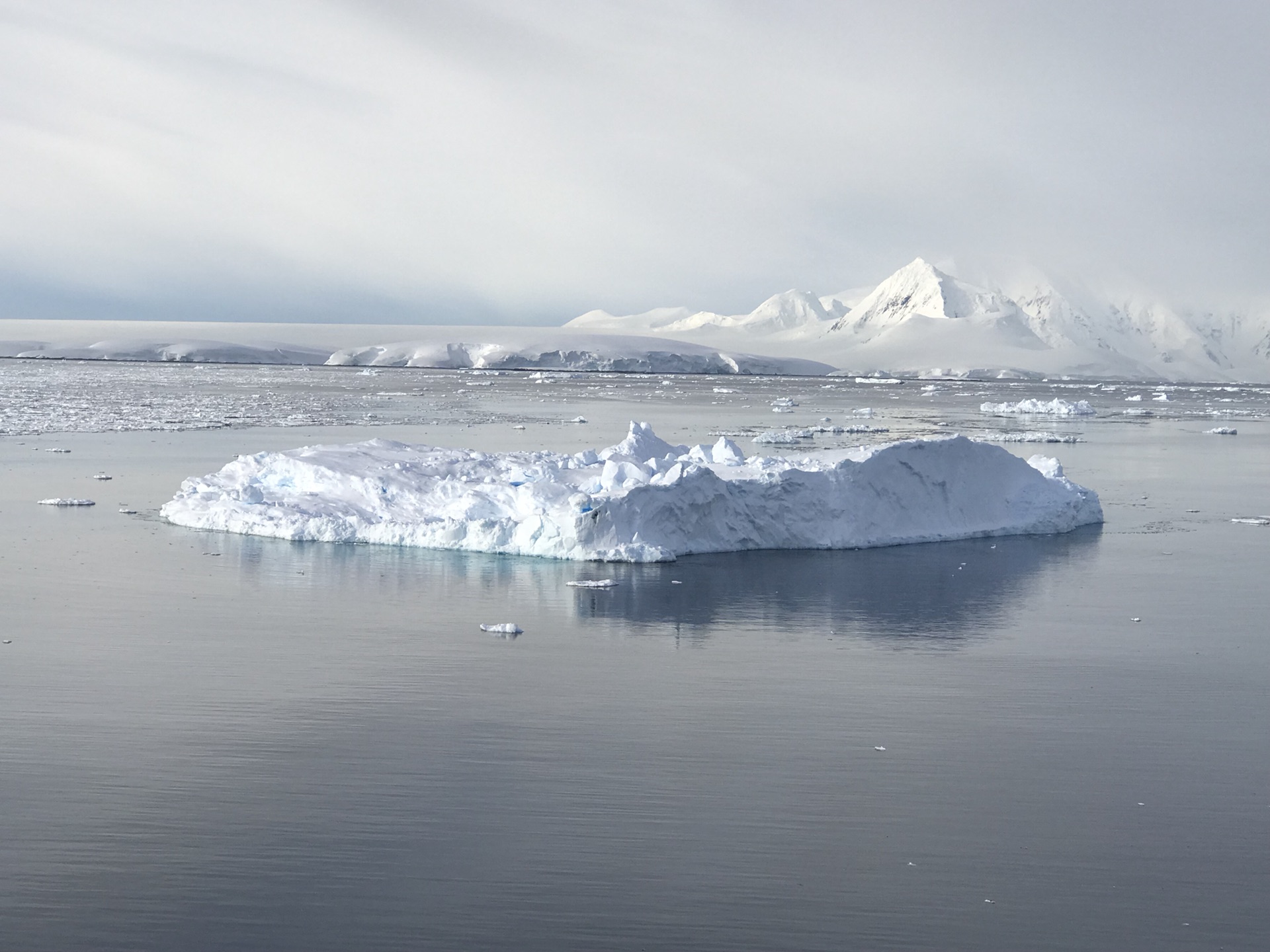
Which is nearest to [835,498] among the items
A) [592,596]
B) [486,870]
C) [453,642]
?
[592,596]

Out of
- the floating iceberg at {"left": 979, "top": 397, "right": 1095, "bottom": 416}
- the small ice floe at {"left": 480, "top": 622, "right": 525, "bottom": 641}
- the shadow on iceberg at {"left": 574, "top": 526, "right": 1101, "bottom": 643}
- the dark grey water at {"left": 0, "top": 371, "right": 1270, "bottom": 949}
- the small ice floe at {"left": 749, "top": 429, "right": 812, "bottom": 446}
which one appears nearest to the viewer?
the dark grey water at {"left": 0, "top": 371, "right": 1270, "bottom": 949}

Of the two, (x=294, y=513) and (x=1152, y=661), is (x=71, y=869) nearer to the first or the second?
(x=1152, y=661)

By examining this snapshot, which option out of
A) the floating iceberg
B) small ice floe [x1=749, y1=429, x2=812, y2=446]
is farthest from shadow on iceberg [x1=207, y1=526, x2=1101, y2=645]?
the floating iceberg

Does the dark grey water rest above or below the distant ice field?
below

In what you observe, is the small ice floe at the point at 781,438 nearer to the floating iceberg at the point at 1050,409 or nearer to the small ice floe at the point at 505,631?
the small ice floe at the point at 505,631

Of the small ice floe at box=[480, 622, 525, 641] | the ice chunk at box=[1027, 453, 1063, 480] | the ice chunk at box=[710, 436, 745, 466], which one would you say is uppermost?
the ice chunk at box=[710, 436, 745, 466]

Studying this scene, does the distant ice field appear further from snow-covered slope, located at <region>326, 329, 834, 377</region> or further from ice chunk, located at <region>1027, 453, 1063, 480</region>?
snow-covered slope, located at <region>326, 329, 834, 377</region>

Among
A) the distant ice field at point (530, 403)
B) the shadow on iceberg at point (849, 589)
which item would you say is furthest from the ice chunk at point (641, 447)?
the distant ice field at point (530, 403)

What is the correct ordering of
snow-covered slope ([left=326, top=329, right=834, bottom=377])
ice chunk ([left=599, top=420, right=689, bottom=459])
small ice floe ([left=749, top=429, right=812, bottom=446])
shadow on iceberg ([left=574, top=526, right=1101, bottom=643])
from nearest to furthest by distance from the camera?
shadow on iceberg ([left=574, top=526, right=1101, bottom=643]) < ice chunk ([left=599, top=420, right=689, bottom=459]) < small ice floe ([left=749, top=429, right=812, bottom=446]) < snow-covered slope ([left=326, top=329, right=834, bottom=377])
